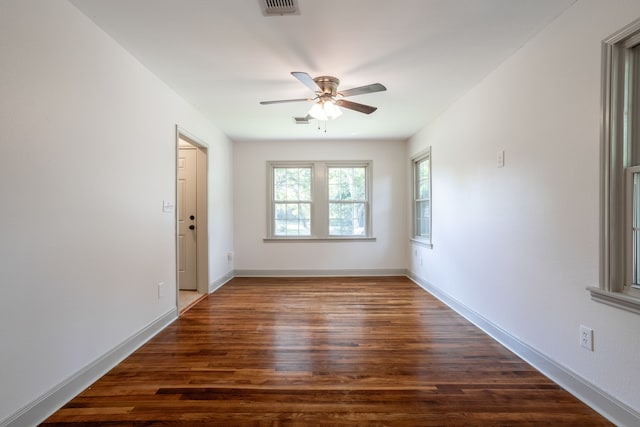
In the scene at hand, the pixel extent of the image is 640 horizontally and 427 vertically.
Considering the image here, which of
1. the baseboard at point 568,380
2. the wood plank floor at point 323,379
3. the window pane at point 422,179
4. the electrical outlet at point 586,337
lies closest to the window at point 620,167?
the electrical outlet at point 586,337

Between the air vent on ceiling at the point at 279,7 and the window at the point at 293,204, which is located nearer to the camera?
the air vent on ceiling at the point at 279,7

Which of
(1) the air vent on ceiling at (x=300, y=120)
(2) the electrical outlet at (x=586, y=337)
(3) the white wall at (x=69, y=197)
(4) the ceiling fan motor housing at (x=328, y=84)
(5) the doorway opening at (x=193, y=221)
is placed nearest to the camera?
(3) the white wall at (x=69, y=197)

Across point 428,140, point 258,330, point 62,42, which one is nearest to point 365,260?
point 428,140

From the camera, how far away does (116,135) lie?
2.23m

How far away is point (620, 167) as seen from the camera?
1587 millimetres

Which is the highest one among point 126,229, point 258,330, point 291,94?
point 291,94

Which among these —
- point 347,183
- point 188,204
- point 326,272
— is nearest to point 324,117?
point 188,204

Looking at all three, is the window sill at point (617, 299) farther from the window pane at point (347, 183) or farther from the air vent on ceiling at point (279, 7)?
the window pane at point (347, 183)

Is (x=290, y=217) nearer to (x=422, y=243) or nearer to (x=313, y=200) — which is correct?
(x=313, y=200)

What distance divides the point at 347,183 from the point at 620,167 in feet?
13.0

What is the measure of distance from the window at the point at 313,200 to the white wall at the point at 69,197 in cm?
270

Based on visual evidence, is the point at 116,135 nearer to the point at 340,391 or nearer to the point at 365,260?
the point at 340,391

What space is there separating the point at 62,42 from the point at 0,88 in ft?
1.76

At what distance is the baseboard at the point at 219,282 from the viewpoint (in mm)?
4225
